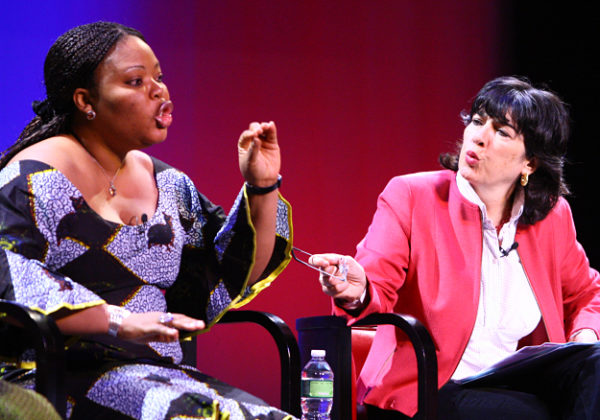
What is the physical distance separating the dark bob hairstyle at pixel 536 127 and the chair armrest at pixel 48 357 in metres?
1.65

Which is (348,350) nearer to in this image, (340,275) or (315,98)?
(340,275)

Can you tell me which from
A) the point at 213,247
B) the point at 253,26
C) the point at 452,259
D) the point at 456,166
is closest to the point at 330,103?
the point at 253,26

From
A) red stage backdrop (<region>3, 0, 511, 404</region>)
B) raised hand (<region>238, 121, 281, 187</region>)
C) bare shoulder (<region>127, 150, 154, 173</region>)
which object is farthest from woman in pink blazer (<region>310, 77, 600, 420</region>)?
red stage backdrop (<region>3, 0, 511, 404</region>)

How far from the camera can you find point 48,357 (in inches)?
53.6

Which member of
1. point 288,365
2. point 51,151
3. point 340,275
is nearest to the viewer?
point 51,151

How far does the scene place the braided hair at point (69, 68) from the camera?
1702mm

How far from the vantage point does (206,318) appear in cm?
188

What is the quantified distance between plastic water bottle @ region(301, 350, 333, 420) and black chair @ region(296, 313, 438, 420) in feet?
0.09

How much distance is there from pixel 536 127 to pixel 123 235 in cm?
146

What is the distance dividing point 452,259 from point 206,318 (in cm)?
88

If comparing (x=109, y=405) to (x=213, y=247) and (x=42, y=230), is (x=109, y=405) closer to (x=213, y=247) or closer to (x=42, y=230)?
(x=42, y=230)

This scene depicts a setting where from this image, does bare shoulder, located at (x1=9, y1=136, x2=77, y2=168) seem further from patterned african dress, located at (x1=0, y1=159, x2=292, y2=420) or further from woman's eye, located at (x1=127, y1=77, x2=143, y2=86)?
woman's eye, located at (x1=127, y1=77, x2=143, y2=86)

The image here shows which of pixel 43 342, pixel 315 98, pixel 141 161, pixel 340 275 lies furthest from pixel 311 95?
pixel 43 342

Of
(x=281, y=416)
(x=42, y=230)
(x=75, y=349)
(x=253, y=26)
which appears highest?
(x=253, y=26)
